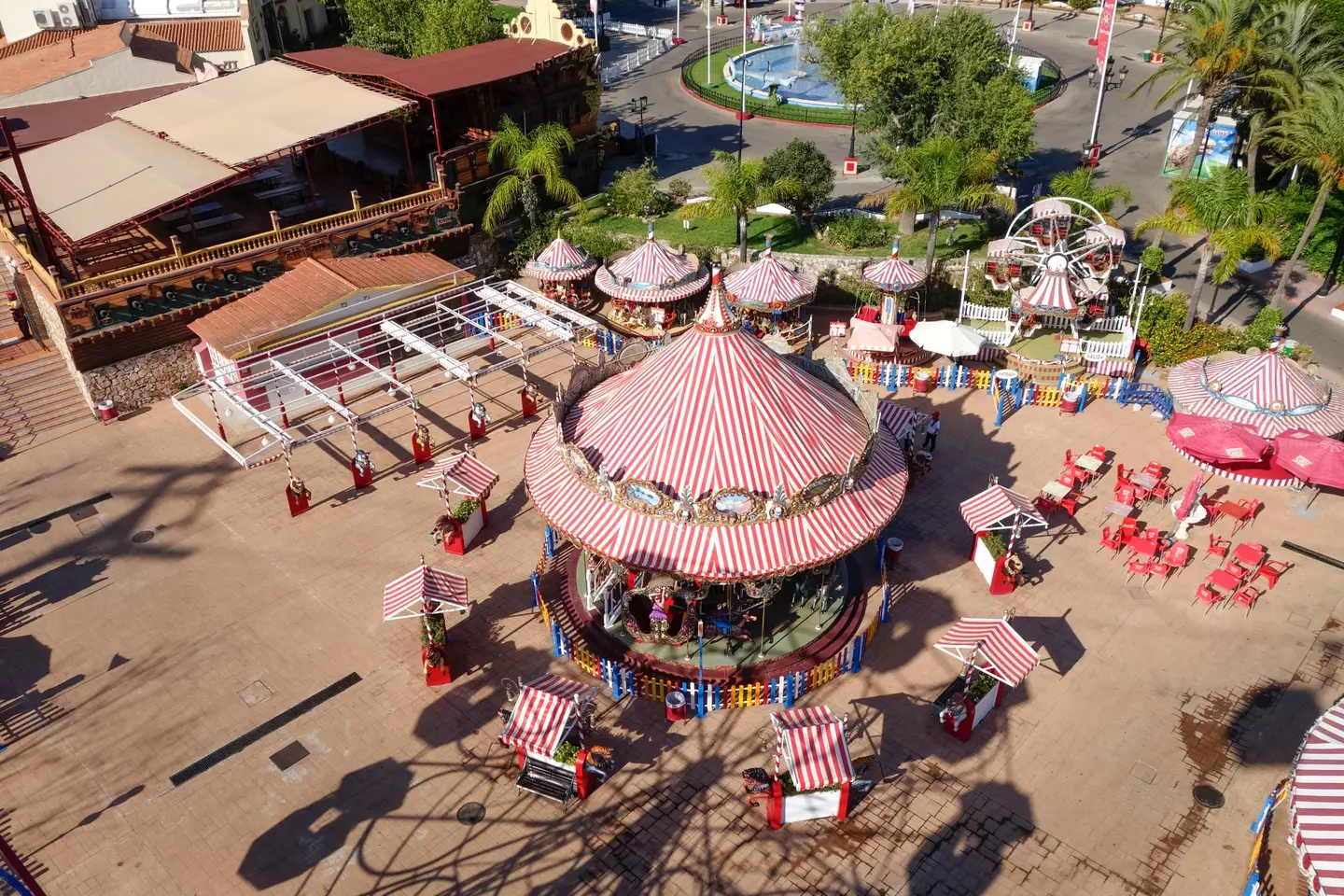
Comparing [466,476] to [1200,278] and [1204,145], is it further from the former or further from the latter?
[1204,145]

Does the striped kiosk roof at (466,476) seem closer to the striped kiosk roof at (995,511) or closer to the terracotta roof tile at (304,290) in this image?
the terracotta roof tile at (304,290)

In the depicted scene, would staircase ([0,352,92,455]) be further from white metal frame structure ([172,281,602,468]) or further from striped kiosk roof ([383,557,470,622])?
striped kiosk roof ([383,557,470,622])

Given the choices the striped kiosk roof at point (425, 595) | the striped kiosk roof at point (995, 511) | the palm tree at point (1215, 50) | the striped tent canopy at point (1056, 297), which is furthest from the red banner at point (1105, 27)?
the striped kiosk roof at point (425, 595)

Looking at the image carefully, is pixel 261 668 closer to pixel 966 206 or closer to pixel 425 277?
pixel 425 277

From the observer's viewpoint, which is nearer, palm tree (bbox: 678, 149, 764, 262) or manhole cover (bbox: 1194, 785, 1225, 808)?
manhole cover (bbox: 1194, 785, 1225, 808)

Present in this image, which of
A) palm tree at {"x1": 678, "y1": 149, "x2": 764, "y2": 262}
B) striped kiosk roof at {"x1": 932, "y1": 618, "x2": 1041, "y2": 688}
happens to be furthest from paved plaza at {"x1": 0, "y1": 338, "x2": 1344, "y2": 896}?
palm tree at {"x1": 678, "y1": 149, "x2": 764, "y2": 262}
